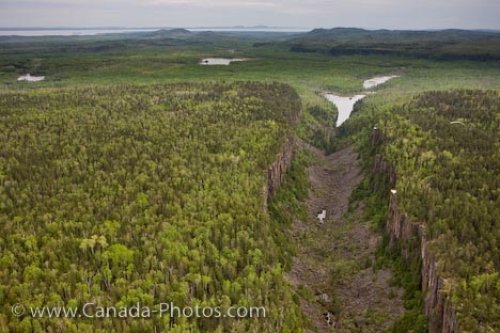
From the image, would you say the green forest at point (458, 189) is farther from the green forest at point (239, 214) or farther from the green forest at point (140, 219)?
the green forest at point (140, 219)

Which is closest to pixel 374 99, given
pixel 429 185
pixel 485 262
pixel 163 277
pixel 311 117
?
pixel 311 117

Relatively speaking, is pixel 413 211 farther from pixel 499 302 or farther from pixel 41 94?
pixel 41 94

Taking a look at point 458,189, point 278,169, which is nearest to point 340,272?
point 458,189

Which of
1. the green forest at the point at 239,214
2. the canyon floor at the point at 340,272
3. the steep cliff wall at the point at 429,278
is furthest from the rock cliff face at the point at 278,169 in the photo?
the steep cliff wall at the point at 429,278

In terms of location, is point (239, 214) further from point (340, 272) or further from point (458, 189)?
point (458, 189)

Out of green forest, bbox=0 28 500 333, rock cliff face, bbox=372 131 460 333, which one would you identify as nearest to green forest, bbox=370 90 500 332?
green forest, bbox=0 28 500 333
